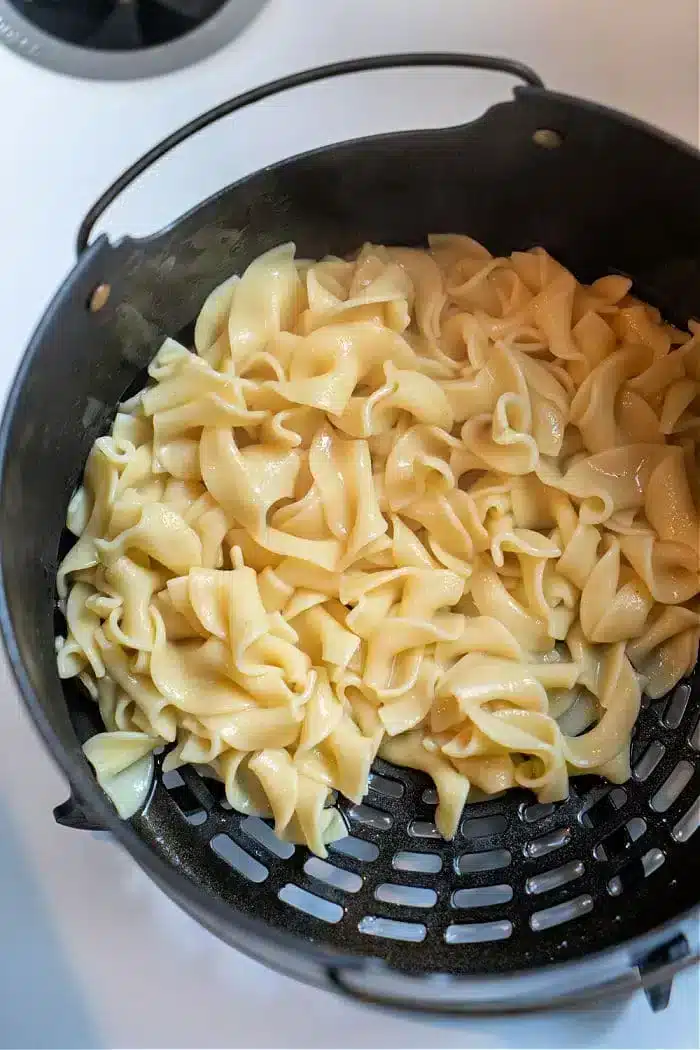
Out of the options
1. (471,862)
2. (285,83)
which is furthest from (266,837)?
(285,83)

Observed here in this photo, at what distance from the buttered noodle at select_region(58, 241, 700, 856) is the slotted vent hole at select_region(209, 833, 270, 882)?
0.07m

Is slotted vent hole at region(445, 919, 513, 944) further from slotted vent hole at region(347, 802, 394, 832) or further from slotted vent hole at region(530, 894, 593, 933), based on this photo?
slotted vent hole at region(347, 802, 394, 832)

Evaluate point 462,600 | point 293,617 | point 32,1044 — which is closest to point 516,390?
point 462,600

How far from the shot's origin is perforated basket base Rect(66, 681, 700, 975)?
1.42 metres

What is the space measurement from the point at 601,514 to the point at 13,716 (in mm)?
1134

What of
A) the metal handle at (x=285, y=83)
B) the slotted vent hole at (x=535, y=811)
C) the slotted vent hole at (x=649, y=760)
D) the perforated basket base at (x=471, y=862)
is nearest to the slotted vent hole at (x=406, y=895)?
the perforated basket base at (x=471, y=862)

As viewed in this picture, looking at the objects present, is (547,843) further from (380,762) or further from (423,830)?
(380,762)

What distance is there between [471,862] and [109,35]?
178 cm

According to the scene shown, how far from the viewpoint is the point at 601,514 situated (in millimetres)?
1662

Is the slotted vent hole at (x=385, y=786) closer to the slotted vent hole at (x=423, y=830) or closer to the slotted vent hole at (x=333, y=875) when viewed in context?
the slotted vent hole at (x=423, y=830)

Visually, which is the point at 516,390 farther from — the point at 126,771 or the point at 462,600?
the point at 126,771

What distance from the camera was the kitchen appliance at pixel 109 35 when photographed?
1785 millimetres

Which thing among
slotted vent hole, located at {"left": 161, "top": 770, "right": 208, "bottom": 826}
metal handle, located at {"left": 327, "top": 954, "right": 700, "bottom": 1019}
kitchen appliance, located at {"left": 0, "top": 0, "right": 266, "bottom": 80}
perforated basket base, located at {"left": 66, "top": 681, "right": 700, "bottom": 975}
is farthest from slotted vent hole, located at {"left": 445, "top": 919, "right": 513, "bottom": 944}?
kitchen appliance, located at {"left": 0, "top": 0, "right": 266, "bottom": 80}

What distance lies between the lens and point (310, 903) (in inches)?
58.2
